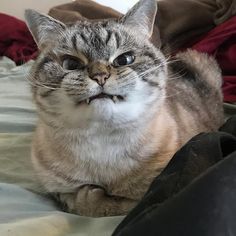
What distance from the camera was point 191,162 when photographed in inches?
29.7

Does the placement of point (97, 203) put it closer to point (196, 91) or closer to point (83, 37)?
point (83, 37)

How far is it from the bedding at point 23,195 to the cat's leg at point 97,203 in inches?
1.8

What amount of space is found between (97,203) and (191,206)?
1.36ft

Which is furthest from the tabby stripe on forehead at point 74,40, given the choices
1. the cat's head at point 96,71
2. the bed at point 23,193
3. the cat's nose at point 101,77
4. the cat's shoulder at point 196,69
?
the cat's shoulder at point 196,69

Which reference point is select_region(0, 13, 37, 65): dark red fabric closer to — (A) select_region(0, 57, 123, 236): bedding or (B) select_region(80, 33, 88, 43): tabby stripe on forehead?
(A) select_region(0, 57, 123, 236): bedding

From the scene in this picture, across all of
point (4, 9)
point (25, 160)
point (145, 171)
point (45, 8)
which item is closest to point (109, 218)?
point (145, 171)

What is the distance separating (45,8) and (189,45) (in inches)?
44.5

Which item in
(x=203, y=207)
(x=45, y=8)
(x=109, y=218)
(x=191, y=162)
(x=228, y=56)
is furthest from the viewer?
(x=45, y=8)

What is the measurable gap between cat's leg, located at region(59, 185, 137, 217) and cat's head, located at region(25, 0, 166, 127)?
0.16 m

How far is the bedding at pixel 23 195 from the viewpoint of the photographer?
894mm

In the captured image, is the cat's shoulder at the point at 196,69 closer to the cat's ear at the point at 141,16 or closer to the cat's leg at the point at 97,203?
the cat's ear at the point at 141,16

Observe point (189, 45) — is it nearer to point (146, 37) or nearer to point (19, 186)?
point (146, 37)

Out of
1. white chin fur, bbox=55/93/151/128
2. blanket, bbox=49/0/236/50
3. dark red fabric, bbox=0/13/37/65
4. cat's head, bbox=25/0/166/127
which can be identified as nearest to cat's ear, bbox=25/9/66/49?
cat's head, bbox=25/0/166/127

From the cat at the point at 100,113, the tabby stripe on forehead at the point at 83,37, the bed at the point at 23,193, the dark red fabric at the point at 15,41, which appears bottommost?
the dark red fabric at the point at 15,41
